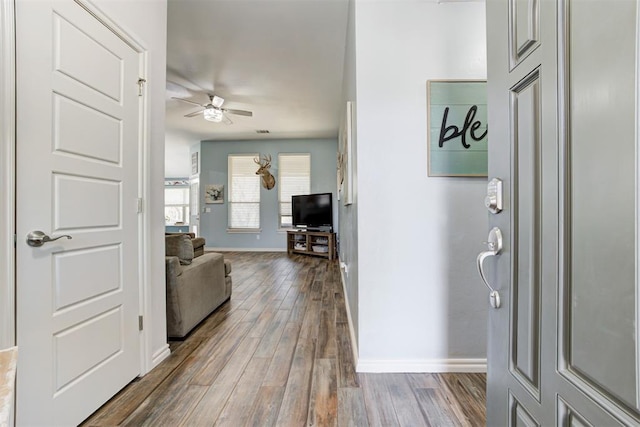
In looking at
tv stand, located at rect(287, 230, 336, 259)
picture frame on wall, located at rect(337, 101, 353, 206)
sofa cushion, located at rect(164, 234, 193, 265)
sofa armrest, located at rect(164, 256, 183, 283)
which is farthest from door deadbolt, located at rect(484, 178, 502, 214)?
tv stand, located at rect(287, 230, 336, 259)

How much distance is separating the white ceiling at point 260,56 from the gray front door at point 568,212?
249 cm

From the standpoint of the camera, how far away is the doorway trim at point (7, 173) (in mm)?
1125

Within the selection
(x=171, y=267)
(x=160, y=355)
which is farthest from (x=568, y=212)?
(x=171, y=267)

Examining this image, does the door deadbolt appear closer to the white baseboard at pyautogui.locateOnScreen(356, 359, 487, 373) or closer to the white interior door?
the white baseboard at pyautogui.locateOnScreen(356, 359, 487, 373)

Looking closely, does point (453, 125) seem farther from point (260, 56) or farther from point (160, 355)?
point (260, 56)

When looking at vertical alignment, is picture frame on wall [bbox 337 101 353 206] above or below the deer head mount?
below

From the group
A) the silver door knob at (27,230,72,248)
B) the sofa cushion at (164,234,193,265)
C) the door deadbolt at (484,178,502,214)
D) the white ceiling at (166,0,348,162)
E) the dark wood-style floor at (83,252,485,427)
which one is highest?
the white ceiling at (166,0,348,162)

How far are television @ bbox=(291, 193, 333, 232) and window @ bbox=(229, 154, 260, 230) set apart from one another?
1060mm

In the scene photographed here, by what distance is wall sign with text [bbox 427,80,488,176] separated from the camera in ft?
6.18

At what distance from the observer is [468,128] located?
1.89 meters

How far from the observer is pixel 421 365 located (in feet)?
6.19

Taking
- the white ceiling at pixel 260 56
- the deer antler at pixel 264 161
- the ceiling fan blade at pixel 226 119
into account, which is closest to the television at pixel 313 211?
the deer antler at pixel 264 161

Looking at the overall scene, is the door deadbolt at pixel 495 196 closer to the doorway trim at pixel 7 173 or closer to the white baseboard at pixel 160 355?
the doorway trim at pixel 7 173

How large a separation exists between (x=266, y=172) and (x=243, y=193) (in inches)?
34.5
